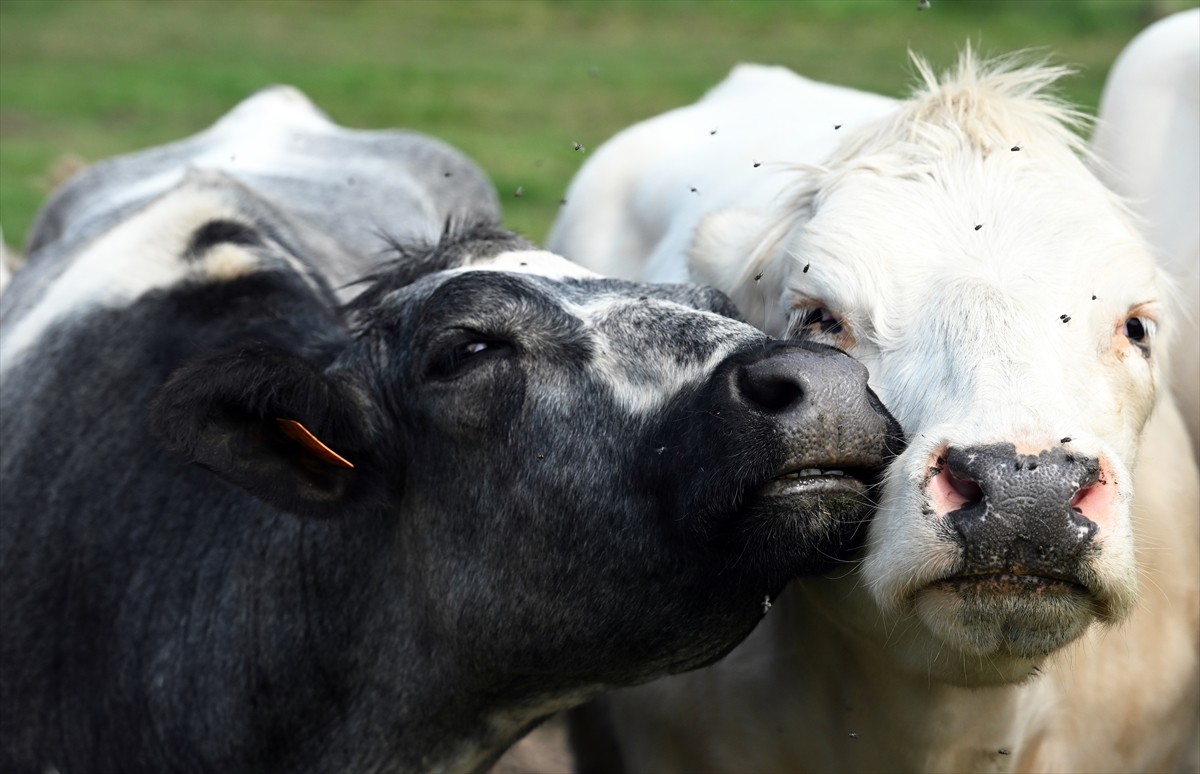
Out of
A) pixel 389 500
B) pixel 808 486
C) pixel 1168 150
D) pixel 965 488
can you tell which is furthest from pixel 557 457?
pixel 1168 150

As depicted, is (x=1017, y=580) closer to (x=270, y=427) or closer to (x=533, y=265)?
(x=533, y=265)

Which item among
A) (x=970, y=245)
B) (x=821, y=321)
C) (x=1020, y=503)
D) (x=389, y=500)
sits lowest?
(x=389, y=500)

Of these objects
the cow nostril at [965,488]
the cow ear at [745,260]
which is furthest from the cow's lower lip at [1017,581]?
the cow ear at [745,260]

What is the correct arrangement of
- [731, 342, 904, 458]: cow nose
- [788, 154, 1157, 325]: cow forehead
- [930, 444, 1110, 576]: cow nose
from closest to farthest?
[930, 444, 1110, 576]: cow nose
[731, 342, 904, 458]: cow nose
[788, 154, 1157, 325]: cow forehead

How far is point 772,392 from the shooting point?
293 cm

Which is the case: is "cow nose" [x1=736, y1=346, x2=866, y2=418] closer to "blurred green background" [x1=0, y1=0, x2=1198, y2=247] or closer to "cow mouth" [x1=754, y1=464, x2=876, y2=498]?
"cow mouth" [x1=754, y1=464, x2=876, y2=498]

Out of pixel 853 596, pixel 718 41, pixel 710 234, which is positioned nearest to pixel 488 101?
pixel 718 41

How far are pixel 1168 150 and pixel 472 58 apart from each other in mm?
15161

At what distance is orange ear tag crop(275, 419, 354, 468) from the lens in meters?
3.29

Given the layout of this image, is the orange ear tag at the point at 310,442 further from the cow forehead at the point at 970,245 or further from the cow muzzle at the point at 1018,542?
the cow muzzle at the point at 1018,542

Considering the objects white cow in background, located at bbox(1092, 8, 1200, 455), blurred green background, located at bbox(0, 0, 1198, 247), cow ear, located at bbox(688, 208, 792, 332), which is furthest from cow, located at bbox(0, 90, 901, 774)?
blurred green background, located at bbox(0, 0, 1198, 247)

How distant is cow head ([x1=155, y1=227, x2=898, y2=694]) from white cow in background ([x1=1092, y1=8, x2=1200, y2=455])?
1582 millimetres

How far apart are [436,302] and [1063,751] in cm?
188

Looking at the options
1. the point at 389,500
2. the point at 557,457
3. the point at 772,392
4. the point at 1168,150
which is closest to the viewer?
the point at 772,392
